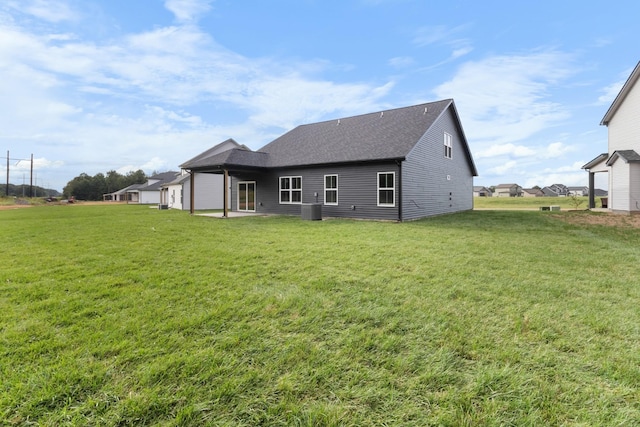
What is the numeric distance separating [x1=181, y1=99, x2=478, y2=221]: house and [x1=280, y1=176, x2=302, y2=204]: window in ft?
0.18

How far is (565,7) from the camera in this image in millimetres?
10828

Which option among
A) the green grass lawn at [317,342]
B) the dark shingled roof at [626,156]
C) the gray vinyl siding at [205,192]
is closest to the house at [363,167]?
the gray vinyl siding at [205,192]

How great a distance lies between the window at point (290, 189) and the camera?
16.0 m

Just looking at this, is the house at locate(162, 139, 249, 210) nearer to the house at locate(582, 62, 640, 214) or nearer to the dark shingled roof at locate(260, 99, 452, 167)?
the dark shingled roof at locate(260, 99, 452, 167)

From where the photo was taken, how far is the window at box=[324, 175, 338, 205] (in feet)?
48.3

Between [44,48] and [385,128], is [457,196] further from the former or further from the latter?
[44,48]

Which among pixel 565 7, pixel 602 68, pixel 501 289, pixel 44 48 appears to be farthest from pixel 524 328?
pixel 602 68

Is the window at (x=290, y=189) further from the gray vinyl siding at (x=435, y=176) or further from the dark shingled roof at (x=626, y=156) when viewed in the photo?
the dark shingled roof at (x=626, y=156)

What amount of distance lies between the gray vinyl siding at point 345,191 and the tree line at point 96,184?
66.1 m

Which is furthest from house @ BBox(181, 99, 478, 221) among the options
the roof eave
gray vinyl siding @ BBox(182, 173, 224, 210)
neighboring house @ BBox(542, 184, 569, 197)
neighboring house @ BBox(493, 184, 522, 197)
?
neighboring house @ BBox(542, 184, 569, 197)

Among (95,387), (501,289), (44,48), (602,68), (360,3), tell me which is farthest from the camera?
(602,68)

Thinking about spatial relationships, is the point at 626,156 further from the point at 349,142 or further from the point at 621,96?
the point at 349,142

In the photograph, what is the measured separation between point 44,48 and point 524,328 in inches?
614

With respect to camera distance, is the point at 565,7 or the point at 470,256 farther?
the point at 565,7
